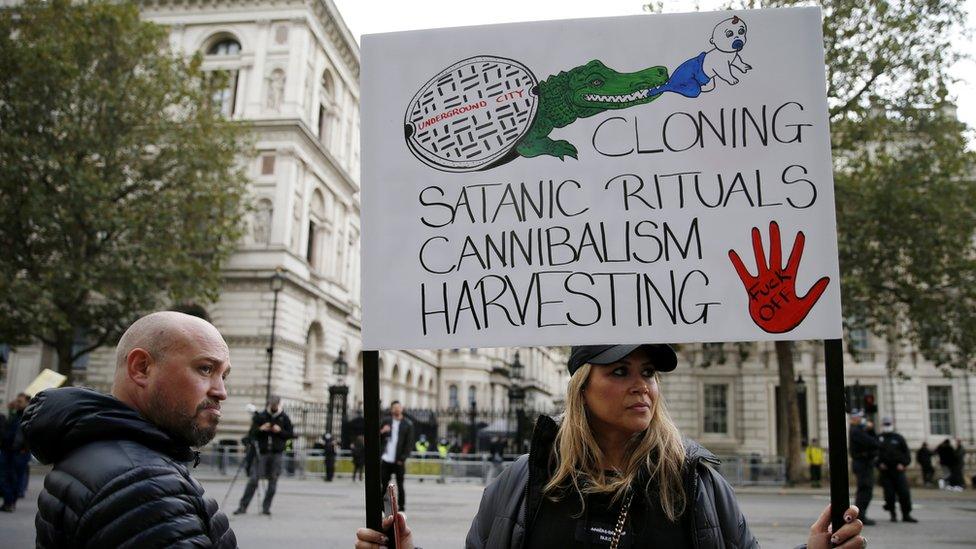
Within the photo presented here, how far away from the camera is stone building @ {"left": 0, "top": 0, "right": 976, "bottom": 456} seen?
36.2 m

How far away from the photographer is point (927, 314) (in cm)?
2555

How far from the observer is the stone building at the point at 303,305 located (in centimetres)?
3625

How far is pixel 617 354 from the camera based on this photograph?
2826 mm

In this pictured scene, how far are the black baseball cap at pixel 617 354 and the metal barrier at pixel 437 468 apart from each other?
21198 mm

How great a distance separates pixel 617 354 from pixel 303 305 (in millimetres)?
37215

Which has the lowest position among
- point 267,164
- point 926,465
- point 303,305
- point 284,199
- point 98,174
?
point 926,465

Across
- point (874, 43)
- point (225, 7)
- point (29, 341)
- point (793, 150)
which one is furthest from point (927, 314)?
point (225, 7)

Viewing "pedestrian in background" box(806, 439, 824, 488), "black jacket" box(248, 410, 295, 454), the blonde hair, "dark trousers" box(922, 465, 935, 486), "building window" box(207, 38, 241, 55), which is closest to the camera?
the blonde hair

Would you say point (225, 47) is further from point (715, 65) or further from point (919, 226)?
point (715, 65)

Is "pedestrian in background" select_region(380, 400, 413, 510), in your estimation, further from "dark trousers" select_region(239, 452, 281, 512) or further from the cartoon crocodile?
the cartoon crocodile

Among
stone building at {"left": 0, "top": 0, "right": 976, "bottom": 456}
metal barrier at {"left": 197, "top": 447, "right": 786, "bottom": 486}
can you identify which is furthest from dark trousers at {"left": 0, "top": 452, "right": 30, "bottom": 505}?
stone building at {"left": 0, "top": 0, "right": 976, "bottom": 456}

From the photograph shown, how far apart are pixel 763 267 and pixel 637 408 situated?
65 cm

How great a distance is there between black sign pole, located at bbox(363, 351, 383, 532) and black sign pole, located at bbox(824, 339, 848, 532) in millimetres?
1396

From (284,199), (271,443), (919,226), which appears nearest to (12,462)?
(271,443)
